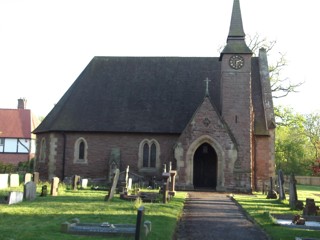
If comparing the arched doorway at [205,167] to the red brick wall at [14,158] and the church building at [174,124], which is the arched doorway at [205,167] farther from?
the red brick wall at [14,158]

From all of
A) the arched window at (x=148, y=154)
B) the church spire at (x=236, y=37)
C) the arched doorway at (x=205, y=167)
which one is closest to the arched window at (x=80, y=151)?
the arched window at (x=148, y=154)

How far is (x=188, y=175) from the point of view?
29641 millimetres

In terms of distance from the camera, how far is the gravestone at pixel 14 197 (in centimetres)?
1705

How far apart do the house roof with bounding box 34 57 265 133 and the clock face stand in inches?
122

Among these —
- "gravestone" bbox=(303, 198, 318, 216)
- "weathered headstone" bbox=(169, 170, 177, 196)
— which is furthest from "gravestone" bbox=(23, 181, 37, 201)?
"gravestone" bbox=(303, 198, 318, 216)

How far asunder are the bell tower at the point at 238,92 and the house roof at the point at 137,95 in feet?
6.71

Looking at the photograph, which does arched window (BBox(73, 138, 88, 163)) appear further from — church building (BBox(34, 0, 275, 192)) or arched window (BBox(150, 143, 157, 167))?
arched window (BBox(150, 143, 157, 167))

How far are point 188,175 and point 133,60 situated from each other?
39.7 feet

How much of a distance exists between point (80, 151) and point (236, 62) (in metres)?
13.2

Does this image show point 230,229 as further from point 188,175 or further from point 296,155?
point 296,155

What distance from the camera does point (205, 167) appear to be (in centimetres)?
3200

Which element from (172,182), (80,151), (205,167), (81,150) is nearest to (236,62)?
(205,167)

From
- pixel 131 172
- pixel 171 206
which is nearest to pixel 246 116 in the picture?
pixel 131 172

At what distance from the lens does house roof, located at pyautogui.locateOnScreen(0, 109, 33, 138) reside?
58.2 meters
